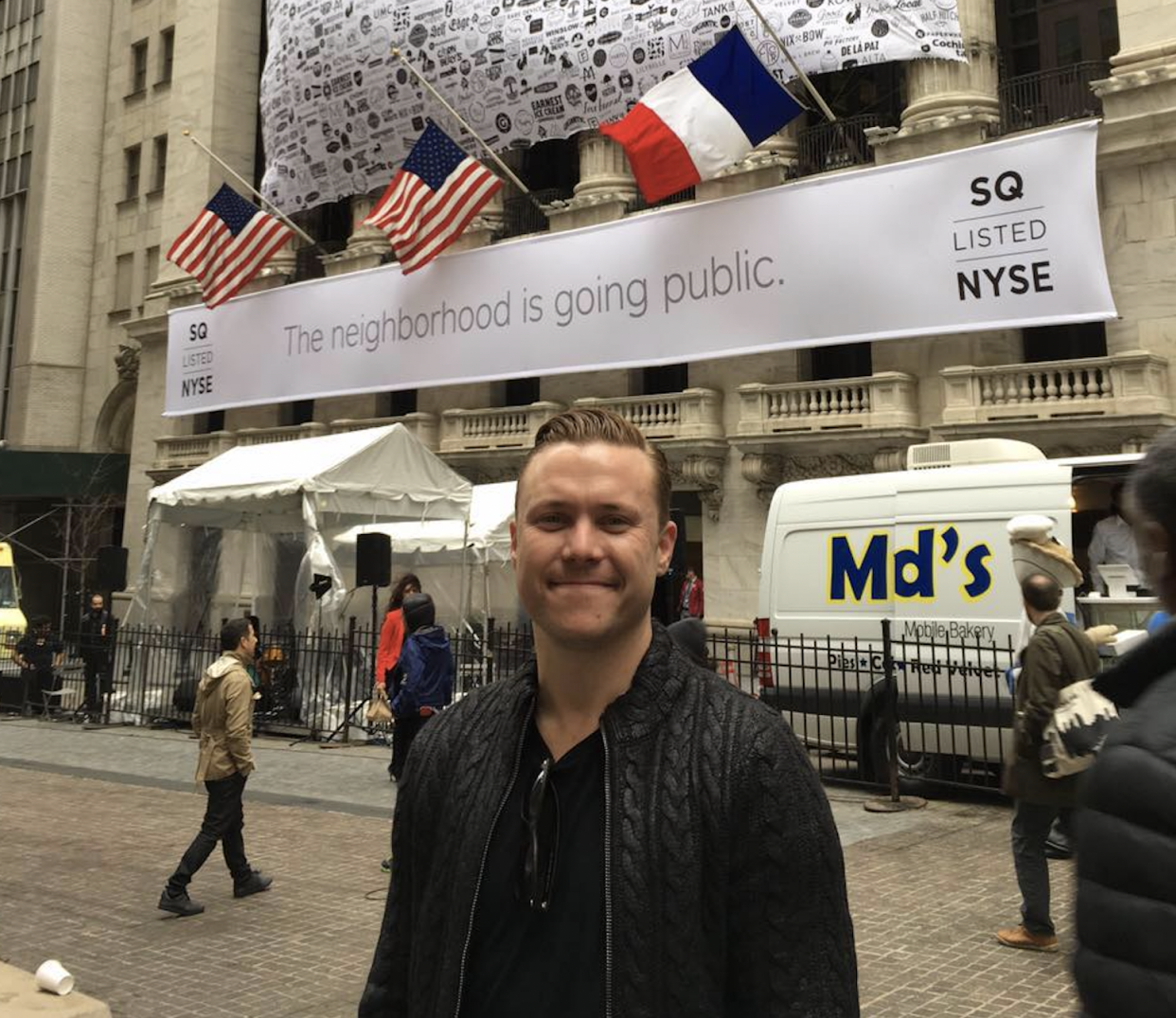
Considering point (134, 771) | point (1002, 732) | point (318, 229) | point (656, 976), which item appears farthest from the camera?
point (318, 229)

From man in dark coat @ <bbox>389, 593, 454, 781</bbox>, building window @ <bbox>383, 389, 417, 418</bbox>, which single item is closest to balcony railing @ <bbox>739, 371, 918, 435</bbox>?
building window @ <bbox>383, 389, 417, 418</bbox>

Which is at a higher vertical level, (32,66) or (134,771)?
(32,66)

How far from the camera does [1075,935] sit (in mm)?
1472

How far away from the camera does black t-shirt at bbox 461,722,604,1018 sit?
5.46 ft

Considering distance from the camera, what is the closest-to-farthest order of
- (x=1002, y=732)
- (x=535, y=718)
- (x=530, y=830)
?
1. (x=530, y=830)
2. (x=535, y=718)
3. (x=1002, y=732)

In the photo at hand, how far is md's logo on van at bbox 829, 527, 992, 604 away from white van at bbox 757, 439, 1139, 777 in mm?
12

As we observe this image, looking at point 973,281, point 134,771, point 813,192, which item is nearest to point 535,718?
point 134,771

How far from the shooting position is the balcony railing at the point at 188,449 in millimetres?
A: 29797

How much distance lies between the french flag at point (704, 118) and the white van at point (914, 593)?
331 inches

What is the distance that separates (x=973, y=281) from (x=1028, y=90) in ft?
19.1

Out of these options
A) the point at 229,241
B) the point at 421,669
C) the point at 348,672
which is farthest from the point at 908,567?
the point at 229,241

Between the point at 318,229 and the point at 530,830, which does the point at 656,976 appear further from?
the point at 318,229

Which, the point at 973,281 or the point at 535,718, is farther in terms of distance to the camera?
the point at 973,281

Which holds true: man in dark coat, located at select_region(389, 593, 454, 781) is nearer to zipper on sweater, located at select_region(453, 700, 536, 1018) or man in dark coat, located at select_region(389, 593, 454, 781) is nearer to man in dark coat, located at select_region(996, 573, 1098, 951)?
man in dark coat, located at select_region(996, 573, 1098, 951)
